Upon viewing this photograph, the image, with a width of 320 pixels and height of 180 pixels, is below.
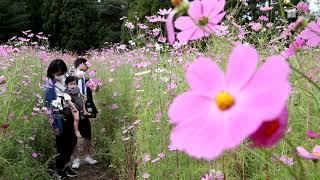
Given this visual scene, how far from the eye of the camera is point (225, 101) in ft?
1.14

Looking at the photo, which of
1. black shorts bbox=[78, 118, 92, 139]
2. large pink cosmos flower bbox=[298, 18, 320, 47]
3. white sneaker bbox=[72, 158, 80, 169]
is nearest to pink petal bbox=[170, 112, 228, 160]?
large pink cosmos flower bbox=[298, 18, 320, 47]

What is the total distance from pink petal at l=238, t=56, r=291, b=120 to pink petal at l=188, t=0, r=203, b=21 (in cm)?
19

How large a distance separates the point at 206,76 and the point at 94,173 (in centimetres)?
402

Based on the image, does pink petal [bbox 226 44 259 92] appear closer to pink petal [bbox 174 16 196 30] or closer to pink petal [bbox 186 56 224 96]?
pink petal [bbox 186 56 224 96]

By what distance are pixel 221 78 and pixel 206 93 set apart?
0.02 meters

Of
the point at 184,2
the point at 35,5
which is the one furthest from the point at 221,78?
the point at 35,5

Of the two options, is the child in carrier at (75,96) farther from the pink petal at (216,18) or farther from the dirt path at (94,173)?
the pink petal at (216,18)

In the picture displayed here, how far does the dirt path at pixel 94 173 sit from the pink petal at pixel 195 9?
360cm

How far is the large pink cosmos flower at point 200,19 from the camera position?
1.65 ft

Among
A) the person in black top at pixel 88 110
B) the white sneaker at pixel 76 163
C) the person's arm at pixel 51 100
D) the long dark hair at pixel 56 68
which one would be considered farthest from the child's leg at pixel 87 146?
the long dark hair at pixel 56 68

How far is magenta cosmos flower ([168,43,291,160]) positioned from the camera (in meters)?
0.30

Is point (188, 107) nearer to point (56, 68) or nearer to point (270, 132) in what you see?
point (270, 132)

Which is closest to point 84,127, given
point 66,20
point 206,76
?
point 206,76

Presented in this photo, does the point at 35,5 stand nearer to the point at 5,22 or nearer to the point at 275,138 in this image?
the point at 5,22
